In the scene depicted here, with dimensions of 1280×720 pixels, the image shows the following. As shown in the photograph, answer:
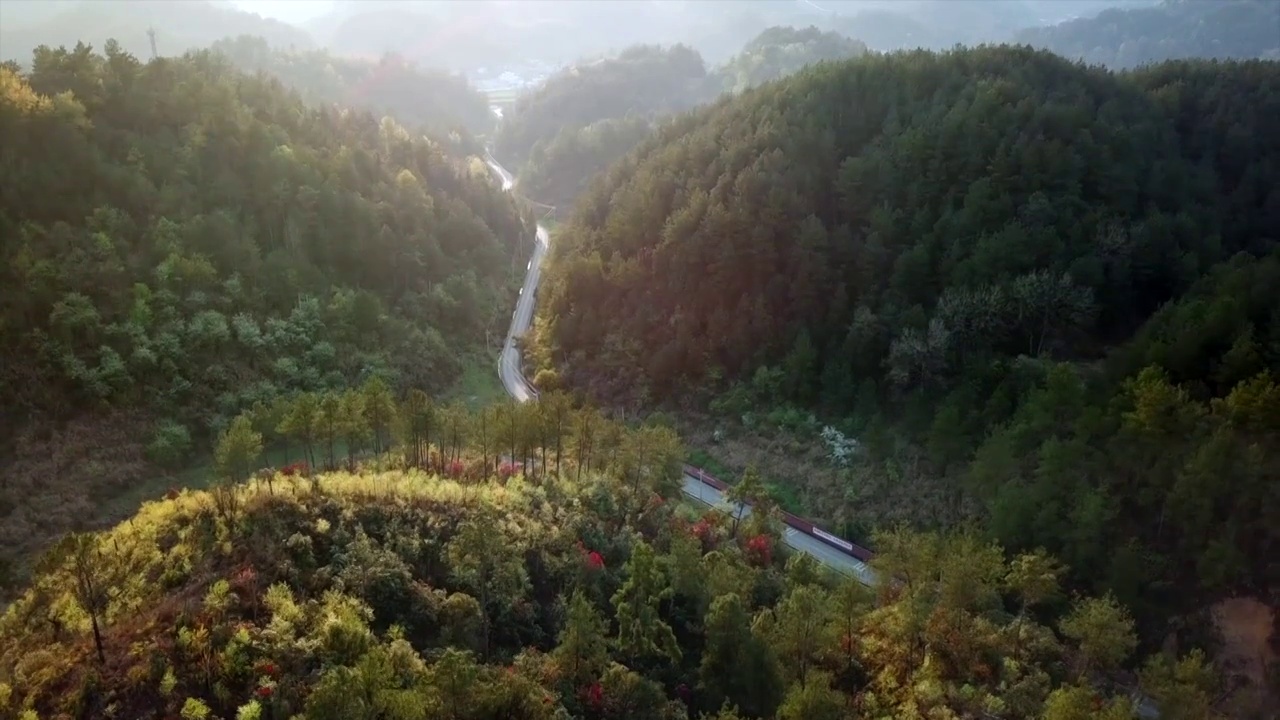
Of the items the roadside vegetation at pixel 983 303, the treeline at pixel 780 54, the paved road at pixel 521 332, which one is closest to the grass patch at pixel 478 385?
the paved road at pixel 521 332

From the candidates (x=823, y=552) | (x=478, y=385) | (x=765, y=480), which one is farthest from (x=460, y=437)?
(x=478, y=385)

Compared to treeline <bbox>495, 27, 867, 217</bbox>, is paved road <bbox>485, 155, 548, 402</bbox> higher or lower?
lower

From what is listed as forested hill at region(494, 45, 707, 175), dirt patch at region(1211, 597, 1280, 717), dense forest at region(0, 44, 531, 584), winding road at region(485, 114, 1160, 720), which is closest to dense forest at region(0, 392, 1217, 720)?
winding road at region(485, 114, 1160, 720)

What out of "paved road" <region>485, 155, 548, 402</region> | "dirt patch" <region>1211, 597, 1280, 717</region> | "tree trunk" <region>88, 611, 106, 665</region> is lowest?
"paved road" <region>485, 155, 548, 402</region>

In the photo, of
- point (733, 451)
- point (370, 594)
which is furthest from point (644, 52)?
point (370, 594)

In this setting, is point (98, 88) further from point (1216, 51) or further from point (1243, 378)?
point (1216, 51)

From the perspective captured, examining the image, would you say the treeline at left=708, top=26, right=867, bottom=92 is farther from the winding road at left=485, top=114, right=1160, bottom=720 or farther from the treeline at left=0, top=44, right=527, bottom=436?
the treeline at left=0, top=44, right=527, bottom=436

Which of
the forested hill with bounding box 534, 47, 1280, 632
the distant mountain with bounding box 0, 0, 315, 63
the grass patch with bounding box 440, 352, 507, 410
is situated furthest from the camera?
the distant mountain with bounding box 0, 0, 315, 63
